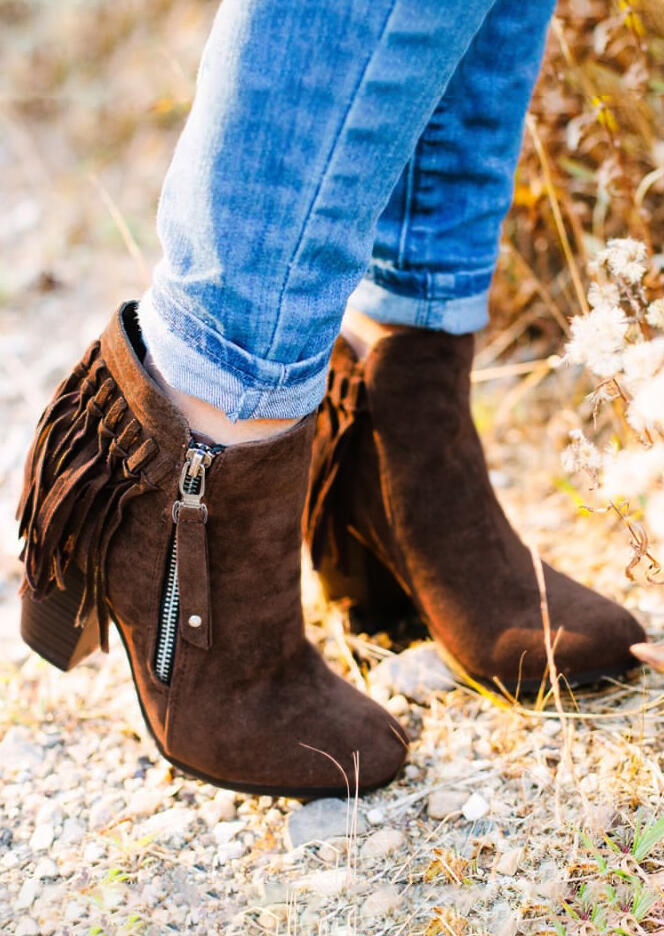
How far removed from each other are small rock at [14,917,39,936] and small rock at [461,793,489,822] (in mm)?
512

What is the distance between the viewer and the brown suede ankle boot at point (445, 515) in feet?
4.21

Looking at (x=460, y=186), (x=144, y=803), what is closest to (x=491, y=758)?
(x=144, y=803)

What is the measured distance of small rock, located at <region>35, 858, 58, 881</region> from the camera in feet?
3.56

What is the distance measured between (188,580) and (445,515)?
0.42m

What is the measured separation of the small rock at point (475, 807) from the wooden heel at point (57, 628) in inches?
21.1

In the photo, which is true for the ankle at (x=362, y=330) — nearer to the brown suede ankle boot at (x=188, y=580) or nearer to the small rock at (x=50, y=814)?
the brown suede ankle boot at (x=188, y=580)

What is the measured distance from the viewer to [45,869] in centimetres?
109

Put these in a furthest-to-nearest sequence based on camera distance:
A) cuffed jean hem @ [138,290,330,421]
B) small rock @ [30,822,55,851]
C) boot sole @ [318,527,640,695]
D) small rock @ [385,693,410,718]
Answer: boot sole @ [318,527,640,695], small rock @ [385,693,410,718], small rock @ [30,822,55,851], cuffed jean hem @ [138,290,330,421]

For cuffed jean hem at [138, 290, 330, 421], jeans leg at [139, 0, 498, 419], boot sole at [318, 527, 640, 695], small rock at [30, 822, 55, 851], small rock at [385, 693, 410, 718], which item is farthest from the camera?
boot sole at [318, 527, 640, 695]

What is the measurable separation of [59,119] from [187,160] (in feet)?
10.5

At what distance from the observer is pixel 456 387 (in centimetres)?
131

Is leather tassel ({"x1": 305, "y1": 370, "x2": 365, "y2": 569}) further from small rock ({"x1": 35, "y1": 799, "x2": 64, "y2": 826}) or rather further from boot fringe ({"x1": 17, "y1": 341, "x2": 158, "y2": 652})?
small rock ({"x1": 35, "y1": 799, "x2": 64, "y2": 826})

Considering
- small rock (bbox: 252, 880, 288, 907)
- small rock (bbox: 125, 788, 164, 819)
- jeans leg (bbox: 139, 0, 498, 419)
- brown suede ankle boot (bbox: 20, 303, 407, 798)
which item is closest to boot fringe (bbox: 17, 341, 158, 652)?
brown suede ankle boot (bbox: 20, 303, 407, 798)

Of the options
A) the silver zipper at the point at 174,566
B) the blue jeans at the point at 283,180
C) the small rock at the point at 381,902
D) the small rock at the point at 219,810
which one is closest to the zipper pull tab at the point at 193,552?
the silver zipper at the point at 174,566
